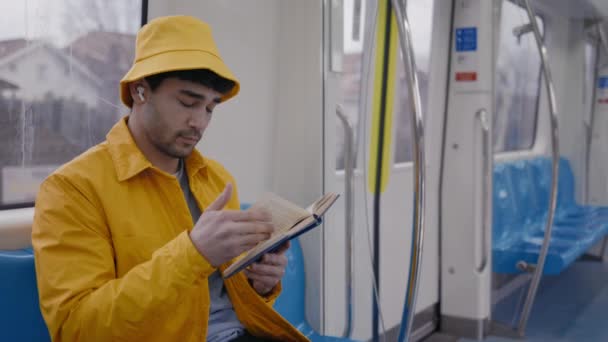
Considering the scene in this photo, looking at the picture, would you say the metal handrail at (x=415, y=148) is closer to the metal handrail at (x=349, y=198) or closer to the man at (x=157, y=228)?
the metal handrail at (x=349, y=198)

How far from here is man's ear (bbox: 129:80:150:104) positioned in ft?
5.62

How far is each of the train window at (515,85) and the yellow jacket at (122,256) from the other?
506cm

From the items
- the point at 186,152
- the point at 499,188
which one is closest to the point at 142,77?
the point at 186,152

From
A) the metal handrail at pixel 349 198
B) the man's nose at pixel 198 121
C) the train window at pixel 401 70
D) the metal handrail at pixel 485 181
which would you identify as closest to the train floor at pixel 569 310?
the metal handrail at pixel 485 181

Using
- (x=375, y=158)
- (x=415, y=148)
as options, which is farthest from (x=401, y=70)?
(x=415, y=148)

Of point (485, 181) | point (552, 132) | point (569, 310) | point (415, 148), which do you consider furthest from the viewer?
point (569, 310)

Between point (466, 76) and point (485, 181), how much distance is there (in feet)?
2.33

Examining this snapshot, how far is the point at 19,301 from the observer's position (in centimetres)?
167

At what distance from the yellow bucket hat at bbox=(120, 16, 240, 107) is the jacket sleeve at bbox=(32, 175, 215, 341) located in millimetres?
376

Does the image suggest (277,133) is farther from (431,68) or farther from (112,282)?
(431,68)

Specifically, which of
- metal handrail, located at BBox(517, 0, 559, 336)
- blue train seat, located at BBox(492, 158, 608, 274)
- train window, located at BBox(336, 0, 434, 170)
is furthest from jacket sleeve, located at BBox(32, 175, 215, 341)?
blue train seat, located at BBox(492, 158, 608, 274)

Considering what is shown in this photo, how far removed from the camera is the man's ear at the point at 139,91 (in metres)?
1.71

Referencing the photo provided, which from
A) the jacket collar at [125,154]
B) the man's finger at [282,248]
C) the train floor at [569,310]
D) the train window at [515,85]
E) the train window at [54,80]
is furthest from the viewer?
the train window at [515,85]

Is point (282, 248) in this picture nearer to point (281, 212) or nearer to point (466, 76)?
point (281, 212)
